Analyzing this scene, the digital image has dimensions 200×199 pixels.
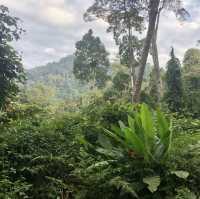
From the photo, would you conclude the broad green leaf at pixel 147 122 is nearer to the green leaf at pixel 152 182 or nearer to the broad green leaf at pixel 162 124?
the broad green leaf at pixel 162 124

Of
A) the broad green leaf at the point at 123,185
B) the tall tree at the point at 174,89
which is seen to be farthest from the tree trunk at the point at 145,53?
the broad green leaf at the point at 123,185

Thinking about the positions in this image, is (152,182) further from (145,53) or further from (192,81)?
(192,81)

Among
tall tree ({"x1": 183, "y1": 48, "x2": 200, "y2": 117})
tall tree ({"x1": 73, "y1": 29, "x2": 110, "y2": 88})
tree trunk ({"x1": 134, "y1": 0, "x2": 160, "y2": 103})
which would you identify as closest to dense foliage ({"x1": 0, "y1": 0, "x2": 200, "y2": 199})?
tree trunk ({"x1": 134, "y1": 0, "x2": 160, "y2": 103})

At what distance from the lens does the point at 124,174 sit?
14.7 feet

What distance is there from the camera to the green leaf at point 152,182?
3.95 meters

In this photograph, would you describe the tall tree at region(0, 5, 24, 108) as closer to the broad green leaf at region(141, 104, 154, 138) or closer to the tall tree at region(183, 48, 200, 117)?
the broad green leaf at region(141, 104, 154, 138)

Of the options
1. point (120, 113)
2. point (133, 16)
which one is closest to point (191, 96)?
point (133, 16)

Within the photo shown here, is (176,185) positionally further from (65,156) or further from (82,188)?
(65,156)

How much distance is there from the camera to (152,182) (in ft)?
13.4

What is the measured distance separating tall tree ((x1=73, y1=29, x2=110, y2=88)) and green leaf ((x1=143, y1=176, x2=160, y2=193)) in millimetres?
37606

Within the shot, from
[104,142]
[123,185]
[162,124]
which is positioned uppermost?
[162,124]

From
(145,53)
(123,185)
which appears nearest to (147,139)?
(123,185)

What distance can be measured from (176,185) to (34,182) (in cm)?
190

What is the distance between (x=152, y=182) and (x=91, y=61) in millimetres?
38568
